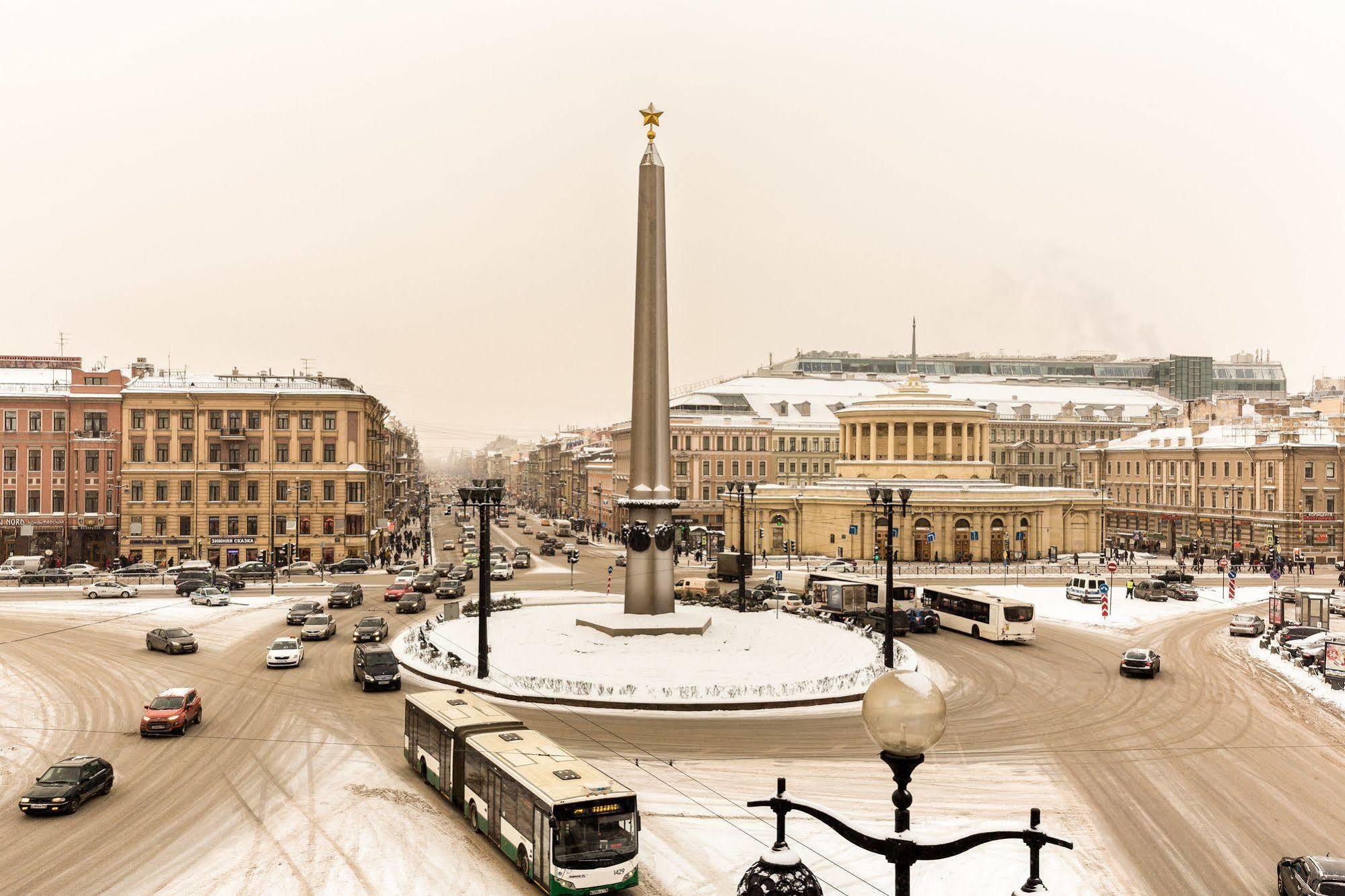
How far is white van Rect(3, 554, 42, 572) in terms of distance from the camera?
64.9m

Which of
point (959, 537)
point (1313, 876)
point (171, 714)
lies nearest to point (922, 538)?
point (959, 537)

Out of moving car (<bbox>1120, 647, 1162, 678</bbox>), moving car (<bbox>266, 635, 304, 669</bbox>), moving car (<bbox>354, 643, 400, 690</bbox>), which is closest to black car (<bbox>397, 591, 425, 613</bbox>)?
moving car (<bbox>266, 635, 304, 669</bbox>)

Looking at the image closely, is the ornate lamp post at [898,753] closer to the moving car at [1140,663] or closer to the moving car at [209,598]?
the moving car at [1140,663]

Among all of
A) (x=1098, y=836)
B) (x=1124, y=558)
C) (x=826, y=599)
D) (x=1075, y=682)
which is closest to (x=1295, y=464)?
(x=1124, y=558)

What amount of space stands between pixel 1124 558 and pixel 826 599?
41.1 m

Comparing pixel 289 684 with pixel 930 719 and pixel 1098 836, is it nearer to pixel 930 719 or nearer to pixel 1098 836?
pixel 1098 836

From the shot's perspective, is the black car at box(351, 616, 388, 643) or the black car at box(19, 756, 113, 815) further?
the black car at box(351, 616, 388, 643)

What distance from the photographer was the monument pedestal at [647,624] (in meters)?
36.3

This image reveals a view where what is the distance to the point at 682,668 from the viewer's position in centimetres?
3275

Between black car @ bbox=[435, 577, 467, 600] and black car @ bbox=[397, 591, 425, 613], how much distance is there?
12.9 ft

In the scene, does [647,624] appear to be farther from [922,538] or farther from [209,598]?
[922,538]

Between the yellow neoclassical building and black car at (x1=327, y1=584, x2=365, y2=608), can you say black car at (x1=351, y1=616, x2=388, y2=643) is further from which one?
the yellow neoclassical building

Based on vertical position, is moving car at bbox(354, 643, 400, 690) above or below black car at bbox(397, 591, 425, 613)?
above

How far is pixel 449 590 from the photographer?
182 feet
